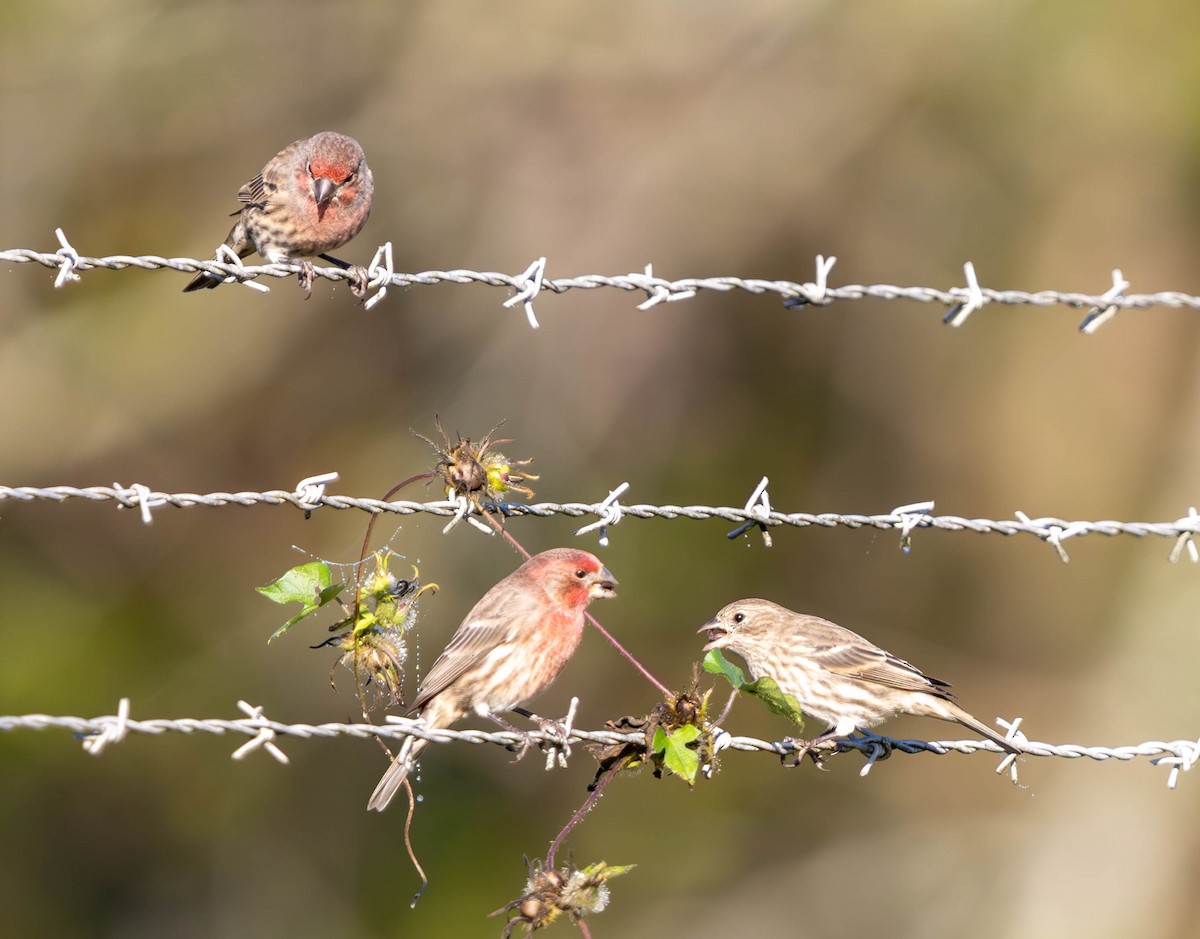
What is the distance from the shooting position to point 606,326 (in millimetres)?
14484

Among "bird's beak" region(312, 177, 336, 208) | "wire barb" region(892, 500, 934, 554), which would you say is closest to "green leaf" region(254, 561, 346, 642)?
"wire barb" region(892, 500, 934, 554)

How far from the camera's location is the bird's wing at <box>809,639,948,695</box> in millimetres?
6734

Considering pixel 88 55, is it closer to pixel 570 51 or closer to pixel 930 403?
pixel 570 51

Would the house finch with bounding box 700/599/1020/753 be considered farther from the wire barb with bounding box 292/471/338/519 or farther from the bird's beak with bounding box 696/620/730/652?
the wire barb with bounding box 292/471/338/519

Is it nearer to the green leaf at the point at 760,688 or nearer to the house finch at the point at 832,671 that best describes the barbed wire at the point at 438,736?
the green leaf at the point at 760,688

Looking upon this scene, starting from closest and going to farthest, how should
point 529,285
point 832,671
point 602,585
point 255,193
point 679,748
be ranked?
point 679,748 → point 529,285 → point 602,585 → point 832,671 → point 255,193

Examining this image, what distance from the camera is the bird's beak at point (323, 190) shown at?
303 inches

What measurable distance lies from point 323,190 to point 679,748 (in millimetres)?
3973

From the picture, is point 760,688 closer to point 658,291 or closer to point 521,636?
point 658,291

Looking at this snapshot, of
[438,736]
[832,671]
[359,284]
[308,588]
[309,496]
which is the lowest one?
[438,736]

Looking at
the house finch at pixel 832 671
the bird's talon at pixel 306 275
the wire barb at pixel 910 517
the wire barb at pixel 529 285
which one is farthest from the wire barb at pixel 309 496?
the house finch at pixel 832 671

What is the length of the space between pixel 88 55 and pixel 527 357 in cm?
488

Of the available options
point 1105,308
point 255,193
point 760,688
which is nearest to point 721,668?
point 760,688

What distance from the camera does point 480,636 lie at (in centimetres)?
642
